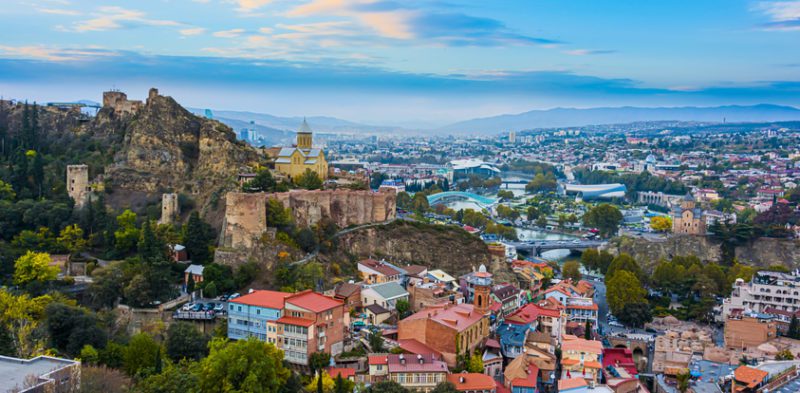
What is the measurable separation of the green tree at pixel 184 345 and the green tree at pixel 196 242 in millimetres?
5971

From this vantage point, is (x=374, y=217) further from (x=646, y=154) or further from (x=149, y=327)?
(x=646, y=154)

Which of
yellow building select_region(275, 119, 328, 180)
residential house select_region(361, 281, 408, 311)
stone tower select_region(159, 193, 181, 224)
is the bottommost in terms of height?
residential house select_region(361, 281, 408, 311)

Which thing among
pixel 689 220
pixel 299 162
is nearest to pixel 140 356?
pixel 299 162

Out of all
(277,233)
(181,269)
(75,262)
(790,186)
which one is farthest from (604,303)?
(790,186)

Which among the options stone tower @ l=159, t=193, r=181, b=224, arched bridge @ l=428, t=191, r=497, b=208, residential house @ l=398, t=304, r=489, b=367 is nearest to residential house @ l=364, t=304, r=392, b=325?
residential house @ l=398, t=304, r=489, b=367

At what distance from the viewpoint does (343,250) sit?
28.6 metres

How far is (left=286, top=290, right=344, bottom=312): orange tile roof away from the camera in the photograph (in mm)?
19609

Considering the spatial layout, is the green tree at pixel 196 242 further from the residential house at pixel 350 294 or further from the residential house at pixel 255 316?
the residential house at pixel 255 316

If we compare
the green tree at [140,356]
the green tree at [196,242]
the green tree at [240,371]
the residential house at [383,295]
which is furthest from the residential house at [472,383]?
the green tree at [196,242]

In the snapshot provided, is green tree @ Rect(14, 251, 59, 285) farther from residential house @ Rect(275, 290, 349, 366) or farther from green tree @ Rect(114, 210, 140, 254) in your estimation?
residential house @ Rect(275, 290, 349, 366)

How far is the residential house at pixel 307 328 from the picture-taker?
19.2 m

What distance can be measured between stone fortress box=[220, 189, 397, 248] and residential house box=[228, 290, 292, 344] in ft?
15.9

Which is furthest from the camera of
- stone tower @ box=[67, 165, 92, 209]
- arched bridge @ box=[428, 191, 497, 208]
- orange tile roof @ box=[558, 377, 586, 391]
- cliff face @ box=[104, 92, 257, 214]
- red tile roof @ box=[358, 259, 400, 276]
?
arched bridge @ box=[428, 191, 497, 208]

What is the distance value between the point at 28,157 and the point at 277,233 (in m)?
11.7
